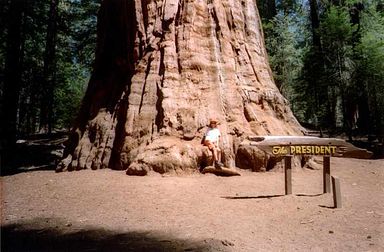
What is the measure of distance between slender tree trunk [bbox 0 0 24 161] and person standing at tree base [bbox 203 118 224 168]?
9.75 m

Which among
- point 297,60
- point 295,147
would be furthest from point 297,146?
point 297,60

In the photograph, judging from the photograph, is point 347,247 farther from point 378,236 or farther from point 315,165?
point 315,165

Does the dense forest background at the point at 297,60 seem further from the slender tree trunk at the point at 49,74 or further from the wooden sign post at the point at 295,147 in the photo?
the wooden sign post at the point at 295,147

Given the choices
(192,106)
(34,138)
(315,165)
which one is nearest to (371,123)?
(315,165)

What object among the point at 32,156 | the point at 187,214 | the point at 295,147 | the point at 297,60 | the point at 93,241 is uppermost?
the point at 297,60

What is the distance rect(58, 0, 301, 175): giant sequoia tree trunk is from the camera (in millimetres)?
9594

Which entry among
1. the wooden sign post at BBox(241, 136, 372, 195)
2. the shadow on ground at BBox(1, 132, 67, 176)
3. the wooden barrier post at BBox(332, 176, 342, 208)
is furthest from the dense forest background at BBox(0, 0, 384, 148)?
the wooden barrier post at BBox(332, 176, 342, 208)

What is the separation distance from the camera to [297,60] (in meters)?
26.7

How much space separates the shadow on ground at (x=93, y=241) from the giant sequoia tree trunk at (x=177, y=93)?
329 centimetres

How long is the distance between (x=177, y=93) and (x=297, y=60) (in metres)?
18.9

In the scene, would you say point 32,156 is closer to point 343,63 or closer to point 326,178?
point 326,178

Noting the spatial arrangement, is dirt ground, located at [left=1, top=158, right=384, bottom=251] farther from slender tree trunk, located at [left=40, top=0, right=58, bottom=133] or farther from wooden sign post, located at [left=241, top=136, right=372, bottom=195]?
slender tree trunk, located at [left=40, top=0, right=58, bottom=133]

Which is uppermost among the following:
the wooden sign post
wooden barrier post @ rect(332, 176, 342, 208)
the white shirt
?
the white shirt

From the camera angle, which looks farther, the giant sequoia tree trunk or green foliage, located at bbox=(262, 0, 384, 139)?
green foliage, located at bbox=(262, 0, 384, 139)
